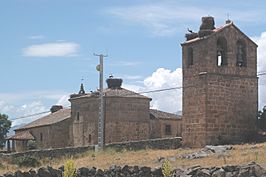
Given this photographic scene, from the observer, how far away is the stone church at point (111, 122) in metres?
46.4

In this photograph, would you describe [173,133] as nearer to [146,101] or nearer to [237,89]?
[146,101]

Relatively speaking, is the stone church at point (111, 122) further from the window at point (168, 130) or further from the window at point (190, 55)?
the window at point (190, 55)

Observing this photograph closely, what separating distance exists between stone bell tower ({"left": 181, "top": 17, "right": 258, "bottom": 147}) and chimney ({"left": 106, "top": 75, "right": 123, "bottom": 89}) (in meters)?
13.9

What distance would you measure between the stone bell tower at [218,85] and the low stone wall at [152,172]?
15146 mm

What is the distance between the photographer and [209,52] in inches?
1328

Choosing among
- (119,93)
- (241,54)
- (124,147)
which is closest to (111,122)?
(119,93)

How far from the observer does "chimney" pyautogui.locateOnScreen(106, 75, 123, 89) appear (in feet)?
159

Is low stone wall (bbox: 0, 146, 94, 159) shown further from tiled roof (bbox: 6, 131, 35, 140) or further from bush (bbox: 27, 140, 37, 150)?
tiled roof (bbox: 6, 131, 35, 140)

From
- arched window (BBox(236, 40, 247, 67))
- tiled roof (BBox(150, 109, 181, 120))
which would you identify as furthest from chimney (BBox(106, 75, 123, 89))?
arched window (BBox(236, 40, 247, 67))

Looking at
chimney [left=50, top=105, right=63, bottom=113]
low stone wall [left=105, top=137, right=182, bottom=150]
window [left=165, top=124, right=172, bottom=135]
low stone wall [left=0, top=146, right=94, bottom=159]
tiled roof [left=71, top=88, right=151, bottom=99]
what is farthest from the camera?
chimney [left=50, top=105, right=63, bottom=113]

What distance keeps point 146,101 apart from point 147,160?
2214 centimetres

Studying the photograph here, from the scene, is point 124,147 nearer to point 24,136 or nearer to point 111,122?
point 111,122

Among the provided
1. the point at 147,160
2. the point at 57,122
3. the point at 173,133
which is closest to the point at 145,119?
the point at 173,133

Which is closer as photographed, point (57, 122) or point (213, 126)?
point (213, 126)
